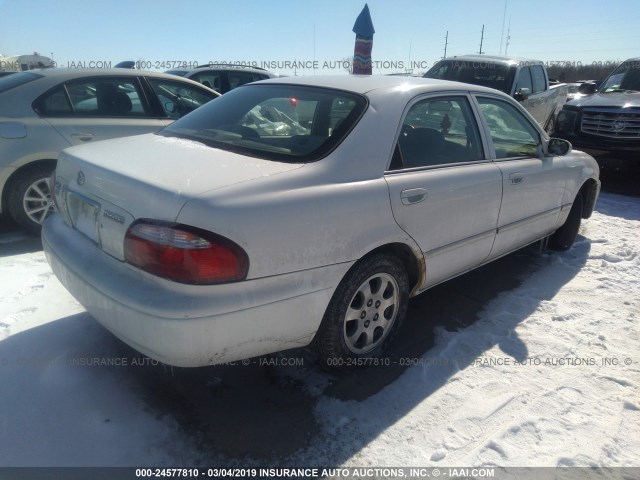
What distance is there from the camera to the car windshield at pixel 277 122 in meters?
2.55

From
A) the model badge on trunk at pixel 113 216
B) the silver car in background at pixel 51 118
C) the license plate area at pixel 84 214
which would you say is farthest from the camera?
the silver car in background at pixel 51 118

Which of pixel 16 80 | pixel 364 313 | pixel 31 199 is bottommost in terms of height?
pixel 364 313

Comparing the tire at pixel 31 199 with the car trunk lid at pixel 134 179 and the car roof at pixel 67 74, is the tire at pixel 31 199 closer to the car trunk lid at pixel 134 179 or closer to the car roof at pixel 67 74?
the car roof at pixel 67 74

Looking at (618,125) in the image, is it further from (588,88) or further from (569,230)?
(569,230)

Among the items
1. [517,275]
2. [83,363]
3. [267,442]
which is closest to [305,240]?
[267,442]

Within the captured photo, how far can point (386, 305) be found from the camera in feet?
9.36

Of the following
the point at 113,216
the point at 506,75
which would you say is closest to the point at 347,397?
the point at 113,216

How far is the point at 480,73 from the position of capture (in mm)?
9156

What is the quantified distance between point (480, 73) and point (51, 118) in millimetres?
7485

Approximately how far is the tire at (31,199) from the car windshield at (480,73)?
24.0 ft

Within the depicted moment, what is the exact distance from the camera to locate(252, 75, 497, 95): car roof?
9.48 ft

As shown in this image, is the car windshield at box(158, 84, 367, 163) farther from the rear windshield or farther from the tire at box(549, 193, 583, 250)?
the tire at box(549, 193, 583, 250)

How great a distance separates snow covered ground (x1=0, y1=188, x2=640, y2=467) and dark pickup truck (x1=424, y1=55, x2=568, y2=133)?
634 cm

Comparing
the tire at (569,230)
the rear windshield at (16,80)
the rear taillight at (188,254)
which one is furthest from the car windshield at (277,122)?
the tire at (569,230)
